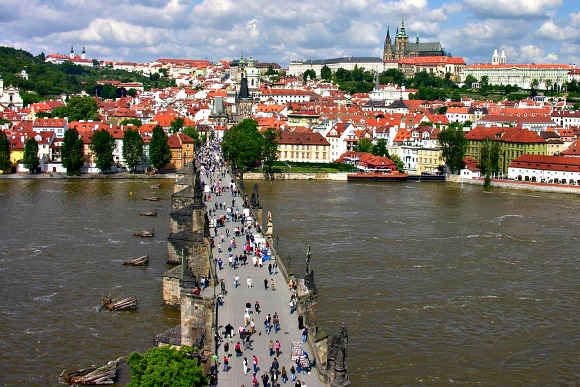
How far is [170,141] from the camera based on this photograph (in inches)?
2776

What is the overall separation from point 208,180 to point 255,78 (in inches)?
4301

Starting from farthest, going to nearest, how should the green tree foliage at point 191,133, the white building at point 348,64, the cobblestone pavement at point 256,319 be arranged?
the white building at point 348,64
the green tree foliage at point 191,133
the cobblestone pavement at point 256,319

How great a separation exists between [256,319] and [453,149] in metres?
52.5

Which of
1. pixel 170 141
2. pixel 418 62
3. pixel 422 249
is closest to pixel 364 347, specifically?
pixel 422 249

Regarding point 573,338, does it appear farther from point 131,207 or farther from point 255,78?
point 255,78

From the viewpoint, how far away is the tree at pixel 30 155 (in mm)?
62781

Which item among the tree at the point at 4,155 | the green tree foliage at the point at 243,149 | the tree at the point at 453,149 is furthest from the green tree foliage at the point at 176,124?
the tree at the point at 453,149

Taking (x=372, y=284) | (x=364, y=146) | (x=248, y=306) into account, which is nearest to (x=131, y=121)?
(x=364, y=146)

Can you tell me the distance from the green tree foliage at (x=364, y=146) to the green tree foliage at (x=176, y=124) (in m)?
19.4

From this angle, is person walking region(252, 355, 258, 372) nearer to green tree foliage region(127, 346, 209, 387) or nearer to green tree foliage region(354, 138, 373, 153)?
green tree foliage region(127, 346, 209, 387)

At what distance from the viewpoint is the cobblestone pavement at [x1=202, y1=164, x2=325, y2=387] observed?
50.0 ft

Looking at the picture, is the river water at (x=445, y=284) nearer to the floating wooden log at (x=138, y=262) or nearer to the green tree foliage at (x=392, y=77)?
the floating wooden log at (x=138, y=262)

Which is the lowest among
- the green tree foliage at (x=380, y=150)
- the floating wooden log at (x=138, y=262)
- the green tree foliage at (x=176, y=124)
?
the floating wooden log at (x=138, y=262)

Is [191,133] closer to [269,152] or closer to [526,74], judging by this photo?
[269,152]
